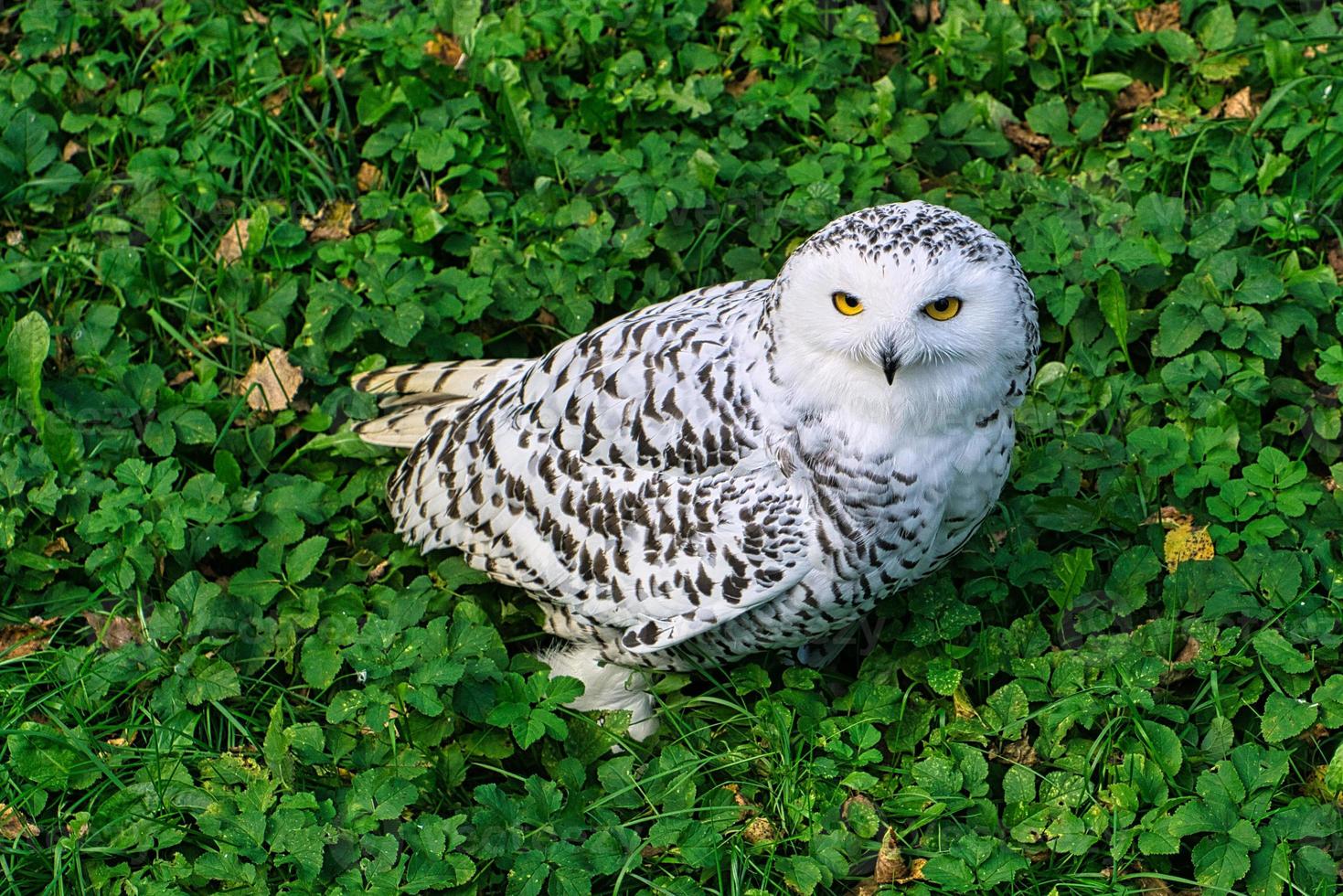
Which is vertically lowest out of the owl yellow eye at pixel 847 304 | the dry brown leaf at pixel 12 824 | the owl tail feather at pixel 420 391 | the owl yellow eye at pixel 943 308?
the dry brown leaf at pixel 12 824

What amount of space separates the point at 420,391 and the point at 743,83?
1982 millimetres

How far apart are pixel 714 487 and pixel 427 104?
248 cm

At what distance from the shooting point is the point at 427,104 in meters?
5.19

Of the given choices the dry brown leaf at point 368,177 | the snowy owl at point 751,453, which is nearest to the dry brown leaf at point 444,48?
the dry brown leaf at point 368,177

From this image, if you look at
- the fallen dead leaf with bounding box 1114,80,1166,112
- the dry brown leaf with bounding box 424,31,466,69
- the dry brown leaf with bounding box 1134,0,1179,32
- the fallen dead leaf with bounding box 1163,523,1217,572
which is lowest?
the fallen dead leaf with bounding box 1163,523,1217,572

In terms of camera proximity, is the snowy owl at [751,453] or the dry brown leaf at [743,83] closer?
the snowy owl at [751,453]

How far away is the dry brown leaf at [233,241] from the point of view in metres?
4.99

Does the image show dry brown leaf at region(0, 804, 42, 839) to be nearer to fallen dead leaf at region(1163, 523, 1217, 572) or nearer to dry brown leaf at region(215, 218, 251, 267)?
dry brown leaf at region(215, 218, 251, 267)

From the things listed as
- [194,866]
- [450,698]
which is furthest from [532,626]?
[194,866]

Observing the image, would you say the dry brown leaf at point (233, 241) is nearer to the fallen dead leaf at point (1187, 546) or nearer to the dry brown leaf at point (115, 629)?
the dry brown leaf at point (115, 629)

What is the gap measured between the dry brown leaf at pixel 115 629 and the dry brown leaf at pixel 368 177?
6.43 feet

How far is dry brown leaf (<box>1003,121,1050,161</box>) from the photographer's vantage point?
5215 millimetres

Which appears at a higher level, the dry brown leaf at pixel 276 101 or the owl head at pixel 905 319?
the dry brown leaf at pixel 276 101

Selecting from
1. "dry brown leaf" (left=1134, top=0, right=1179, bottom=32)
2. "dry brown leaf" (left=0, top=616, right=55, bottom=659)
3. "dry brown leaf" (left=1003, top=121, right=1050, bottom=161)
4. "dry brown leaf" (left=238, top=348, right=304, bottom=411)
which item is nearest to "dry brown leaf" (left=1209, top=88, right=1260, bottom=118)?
"dry brown leaf" (left=1134, top=0, right=1179, bottom=32)
